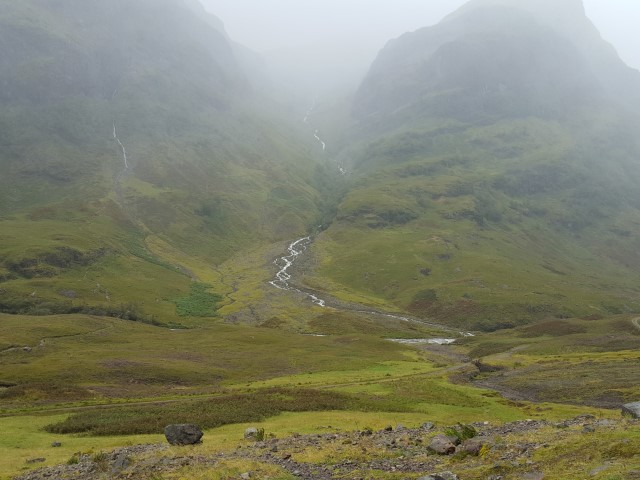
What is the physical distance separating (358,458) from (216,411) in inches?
1000

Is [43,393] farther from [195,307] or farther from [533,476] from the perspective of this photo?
[195,307]

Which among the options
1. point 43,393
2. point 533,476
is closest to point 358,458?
point 533,476

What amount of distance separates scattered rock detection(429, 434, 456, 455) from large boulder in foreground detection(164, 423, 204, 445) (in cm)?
1757

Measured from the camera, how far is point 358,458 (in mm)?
32219

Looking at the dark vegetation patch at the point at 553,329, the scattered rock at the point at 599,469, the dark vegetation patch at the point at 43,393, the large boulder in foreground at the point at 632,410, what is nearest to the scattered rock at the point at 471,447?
the scattered rock at the point at 599,469

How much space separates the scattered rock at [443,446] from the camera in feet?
104

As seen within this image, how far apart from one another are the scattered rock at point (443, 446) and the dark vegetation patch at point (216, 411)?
23.5m

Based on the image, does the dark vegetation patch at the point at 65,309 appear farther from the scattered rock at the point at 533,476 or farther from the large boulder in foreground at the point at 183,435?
the scattered rock at the point at 533,476

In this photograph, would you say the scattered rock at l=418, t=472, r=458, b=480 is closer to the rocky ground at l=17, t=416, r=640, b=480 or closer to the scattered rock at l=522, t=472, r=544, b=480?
the rocky ground at l=17, t=416, r=640, b=480

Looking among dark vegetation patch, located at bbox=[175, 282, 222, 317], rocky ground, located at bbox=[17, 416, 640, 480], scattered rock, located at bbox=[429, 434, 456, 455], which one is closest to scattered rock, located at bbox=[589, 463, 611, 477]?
rocky ground, located at bbox=[17, 416, 640, 480]

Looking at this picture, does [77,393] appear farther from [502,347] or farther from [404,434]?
[502,347]

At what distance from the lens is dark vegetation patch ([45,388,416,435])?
4778 cm

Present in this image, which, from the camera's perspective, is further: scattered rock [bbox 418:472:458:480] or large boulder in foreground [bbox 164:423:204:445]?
large boulder in foreground [bbox 164:423:204:445]

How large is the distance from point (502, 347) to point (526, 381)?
49906 millimetres
